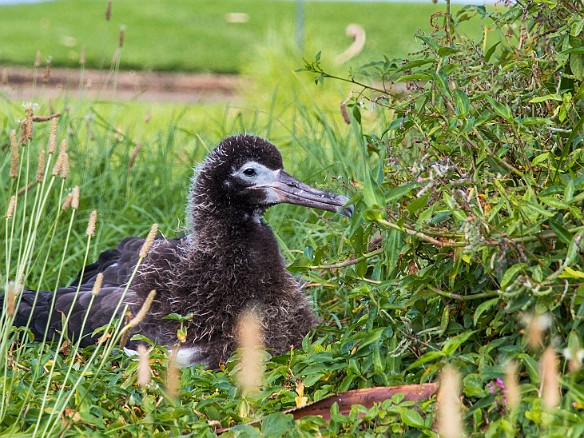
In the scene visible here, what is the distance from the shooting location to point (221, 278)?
4539 mm

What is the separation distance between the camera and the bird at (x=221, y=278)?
4.46 meters

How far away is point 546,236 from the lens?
300 centimetres

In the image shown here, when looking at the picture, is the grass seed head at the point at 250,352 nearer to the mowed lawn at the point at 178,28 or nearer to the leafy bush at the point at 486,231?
the leafy bush at the point at 486,231

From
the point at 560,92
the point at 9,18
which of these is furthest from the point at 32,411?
the point at 9,18

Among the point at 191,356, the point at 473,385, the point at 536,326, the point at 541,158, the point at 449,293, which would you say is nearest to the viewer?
the point at 536,326

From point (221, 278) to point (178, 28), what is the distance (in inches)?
523

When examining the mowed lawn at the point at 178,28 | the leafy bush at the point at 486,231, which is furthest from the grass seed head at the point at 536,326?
the mowed lawn at the point at 178,28

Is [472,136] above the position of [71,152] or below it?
above

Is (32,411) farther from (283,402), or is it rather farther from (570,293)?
(570,293)

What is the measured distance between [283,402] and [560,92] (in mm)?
1434

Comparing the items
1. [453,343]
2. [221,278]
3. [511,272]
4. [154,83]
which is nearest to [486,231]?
[511,272]

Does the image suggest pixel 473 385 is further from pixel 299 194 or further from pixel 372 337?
pixel 299 194

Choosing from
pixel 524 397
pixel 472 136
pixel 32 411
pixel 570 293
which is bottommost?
pixel 32 411

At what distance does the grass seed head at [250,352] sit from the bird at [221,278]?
2.7 inches
